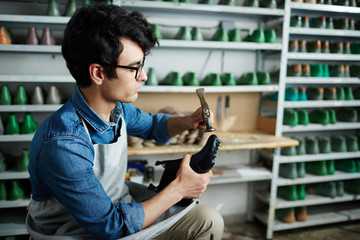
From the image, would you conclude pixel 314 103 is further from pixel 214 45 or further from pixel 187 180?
pixel 187 180

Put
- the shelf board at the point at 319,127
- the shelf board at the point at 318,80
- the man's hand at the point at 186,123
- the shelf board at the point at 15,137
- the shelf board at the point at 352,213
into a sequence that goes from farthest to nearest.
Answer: the shelf board at the point at 352,213
the shelf board at the point at 319,127
the shelf board at the point at 318,80
the shelf board at the point at 15,137
the man's hand at the point at 186,123

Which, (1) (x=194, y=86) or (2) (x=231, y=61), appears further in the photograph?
(2) (x=231, y=61)

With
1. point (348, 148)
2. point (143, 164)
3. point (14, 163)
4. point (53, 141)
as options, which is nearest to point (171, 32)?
point (143, 164)

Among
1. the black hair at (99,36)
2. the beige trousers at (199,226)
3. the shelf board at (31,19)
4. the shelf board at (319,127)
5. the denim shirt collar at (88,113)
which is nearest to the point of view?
the black hair at (99,36)

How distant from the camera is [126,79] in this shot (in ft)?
4.07

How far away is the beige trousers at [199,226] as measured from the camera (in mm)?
1378

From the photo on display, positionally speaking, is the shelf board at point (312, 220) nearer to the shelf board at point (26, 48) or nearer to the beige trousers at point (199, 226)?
the beige trousers at point (199, 226)

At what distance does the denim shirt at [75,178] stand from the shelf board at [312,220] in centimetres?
234

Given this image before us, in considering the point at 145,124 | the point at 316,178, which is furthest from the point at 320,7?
the point at 145,124

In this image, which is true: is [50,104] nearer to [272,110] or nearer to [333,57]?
[272,110]

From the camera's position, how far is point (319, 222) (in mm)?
3164

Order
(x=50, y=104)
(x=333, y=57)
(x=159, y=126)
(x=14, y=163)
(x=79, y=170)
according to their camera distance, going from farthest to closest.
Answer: (x=333, y=57) → (x=14, y=163) → (x=50, y=104) → (x=159, y=126) → (x=79, y=170)

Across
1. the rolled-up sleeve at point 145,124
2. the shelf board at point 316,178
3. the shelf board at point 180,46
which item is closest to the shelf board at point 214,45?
the shelf board at point 180,46

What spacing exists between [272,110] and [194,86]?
965mm
